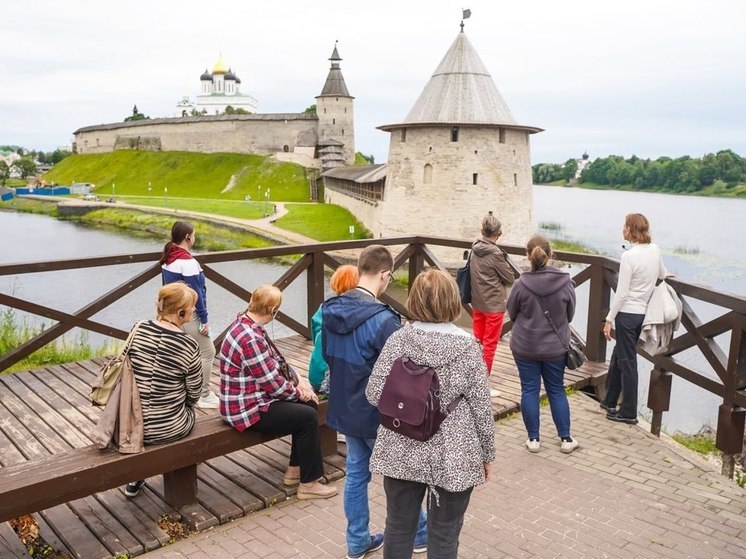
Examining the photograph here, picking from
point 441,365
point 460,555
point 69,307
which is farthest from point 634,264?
point 69,307

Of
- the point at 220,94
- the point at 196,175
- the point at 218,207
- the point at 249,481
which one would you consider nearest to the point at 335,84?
the point at 196,175

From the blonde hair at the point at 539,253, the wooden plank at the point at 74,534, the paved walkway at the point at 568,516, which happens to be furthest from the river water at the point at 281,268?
the blonde hair at the point at 539,253

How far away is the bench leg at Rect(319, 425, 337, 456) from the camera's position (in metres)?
4.23

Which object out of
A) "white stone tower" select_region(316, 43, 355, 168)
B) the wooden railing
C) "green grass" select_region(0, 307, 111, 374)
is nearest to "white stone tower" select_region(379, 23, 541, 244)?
the wooden railing

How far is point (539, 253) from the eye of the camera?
4.19 metres

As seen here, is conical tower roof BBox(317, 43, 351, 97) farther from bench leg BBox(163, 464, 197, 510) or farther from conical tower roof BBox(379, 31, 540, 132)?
bench leg BBox(163, 464, 197, 510)

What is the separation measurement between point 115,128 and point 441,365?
83.0 metres

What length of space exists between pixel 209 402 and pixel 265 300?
1.83 meters

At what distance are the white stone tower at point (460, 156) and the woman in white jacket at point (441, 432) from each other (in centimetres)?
2646

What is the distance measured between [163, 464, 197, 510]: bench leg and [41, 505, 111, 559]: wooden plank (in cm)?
43

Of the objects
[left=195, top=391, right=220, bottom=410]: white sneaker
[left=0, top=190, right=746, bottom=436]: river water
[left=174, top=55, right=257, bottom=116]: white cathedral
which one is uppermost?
[left=174, top=55, right=257, bottom=116]: white cathedral

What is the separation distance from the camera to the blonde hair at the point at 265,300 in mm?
3316

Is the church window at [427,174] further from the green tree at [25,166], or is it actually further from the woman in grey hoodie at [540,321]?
the green tree at [25,166]

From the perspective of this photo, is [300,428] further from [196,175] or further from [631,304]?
[196,175]
